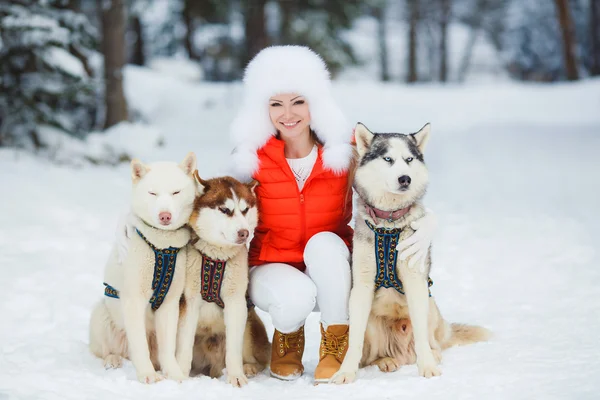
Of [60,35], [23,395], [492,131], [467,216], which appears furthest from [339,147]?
[492,131]

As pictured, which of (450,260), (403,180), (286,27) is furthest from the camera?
(286,27)

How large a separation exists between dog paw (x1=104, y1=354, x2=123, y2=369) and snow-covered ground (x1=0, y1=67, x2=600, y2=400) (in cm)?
7

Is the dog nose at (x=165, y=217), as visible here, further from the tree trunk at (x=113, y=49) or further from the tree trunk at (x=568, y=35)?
the tree trunk at (x=568, y=35)

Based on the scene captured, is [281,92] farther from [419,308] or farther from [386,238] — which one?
[419,308]

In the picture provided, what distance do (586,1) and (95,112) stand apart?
1829 cm

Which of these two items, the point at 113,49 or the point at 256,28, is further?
the point at 256,28

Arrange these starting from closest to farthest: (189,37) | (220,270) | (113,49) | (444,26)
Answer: (220,270) → (113,49) → (189,37) → (444,26)

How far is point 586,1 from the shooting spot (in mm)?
21734

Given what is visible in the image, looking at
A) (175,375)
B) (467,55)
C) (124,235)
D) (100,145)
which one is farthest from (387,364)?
(467,55)

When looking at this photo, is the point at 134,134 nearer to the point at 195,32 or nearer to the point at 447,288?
the point at 447,288

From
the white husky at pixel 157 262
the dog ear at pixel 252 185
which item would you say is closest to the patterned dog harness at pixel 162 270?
the white husky at pixel 157 262

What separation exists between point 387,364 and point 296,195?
3.13 feet

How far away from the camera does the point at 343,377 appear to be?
2.87 m

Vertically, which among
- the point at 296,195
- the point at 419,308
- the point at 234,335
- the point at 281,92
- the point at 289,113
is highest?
the point at 281,92
